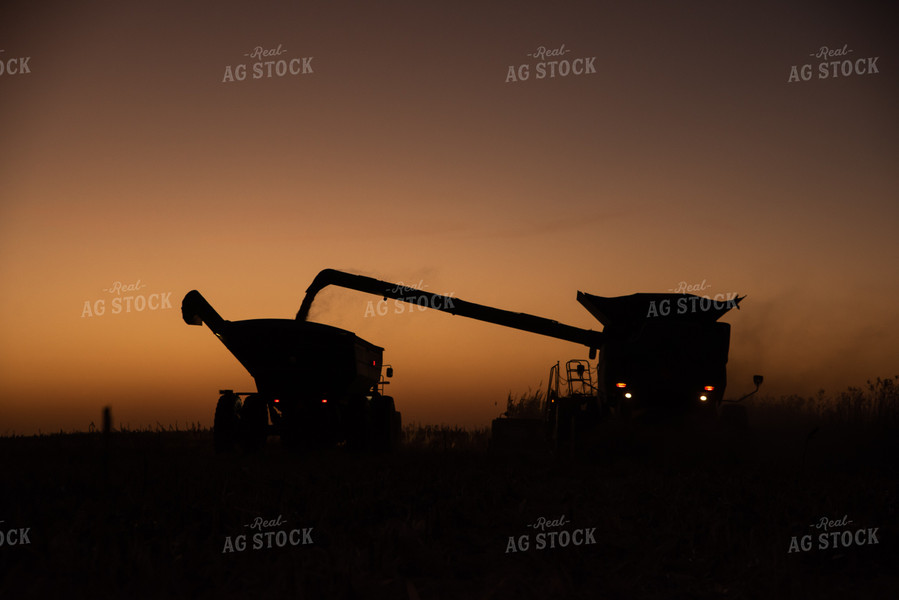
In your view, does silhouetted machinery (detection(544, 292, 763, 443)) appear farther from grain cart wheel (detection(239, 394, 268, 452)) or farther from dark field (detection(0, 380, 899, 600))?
grain cart wheel (detection(239, 394, 268, 452))

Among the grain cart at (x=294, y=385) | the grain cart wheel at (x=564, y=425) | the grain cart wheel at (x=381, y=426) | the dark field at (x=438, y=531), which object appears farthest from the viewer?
the grain cart wheel at (x=564, y=425)

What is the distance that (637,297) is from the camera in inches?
749

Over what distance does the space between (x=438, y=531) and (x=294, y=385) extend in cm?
1077

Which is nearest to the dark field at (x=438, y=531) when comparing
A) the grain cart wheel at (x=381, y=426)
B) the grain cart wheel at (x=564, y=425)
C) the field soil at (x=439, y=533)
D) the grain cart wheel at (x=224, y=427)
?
the field soil at (x=439, y=533)

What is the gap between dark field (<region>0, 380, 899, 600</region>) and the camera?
6113 millimetres

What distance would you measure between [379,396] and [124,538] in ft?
43.6

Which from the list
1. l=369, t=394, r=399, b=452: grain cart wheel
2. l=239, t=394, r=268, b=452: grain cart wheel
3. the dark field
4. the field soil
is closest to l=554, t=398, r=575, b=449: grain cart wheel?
l=369, t=394, r=399, b=452: grain cart wheel

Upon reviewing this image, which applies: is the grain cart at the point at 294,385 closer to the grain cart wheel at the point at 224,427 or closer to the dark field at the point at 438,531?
the grain cart wheel at the point at 224,427

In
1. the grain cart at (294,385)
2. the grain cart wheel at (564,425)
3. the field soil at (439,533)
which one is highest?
the grain cart at (294,385)

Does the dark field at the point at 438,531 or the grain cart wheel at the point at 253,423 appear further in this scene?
the grain cart wheel at the point at 253,423

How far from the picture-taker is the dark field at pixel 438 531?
6.11 m

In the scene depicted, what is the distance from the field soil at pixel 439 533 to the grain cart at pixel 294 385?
3.99 metres

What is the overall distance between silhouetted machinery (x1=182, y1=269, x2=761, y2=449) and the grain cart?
0.02 m

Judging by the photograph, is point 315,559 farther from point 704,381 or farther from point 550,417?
point 550,417
